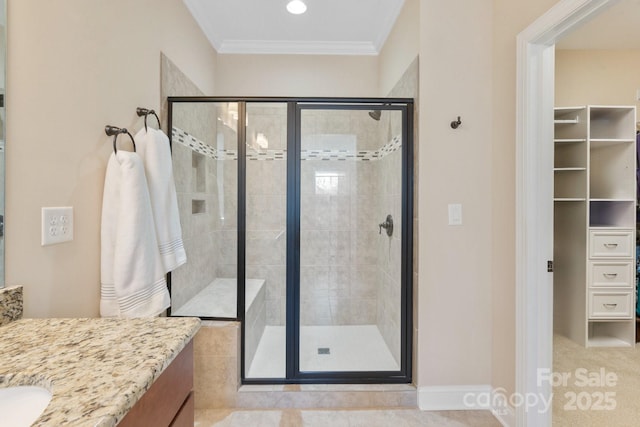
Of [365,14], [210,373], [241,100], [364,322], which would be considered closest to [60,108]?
[241,100]

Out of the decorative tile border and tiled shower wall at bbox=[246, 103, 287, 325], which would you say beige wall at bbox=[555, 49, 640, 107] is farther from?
tiled shower wall at bbox=[246, 103, 287, 325]

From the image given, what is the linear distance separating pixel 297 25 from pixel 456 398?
2.92 m

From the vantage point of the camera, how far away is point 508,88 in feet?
5.45

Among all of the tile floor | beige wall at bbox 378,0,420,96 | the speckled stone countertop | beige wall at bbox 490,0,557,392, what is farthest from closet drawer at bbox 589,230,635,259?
the speckled stone countertop

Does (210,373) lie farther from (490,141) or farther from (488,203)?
(490,141)

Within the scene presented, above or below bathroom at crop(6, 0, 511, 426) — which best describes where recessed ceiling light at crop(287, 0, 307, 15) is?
above

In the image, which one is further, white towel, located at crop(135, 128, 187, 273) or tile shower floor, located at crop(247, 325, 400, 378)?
tile shower floor, located at crop(247, 325, 400, 378)

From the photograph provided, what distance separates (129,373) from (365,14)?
8.69ft

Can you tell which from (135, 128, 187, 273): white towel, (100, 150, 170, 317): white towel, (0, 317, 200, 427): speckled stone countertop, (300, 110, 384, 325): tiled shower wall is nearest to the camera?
(0, 317, 200, 427): speckled stone countertop

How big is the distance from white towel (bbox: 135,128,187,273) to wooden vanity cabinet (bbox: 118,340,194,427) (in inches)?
28.1

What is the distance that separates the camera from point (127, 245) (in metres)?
1.24

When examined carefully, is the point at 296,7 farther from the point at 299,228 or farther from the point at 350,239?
the point at 350,239

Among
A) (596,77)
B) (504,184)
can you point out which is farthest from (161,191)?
(596,77)

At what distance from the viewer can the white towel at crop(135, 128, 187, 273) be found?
1465mm
